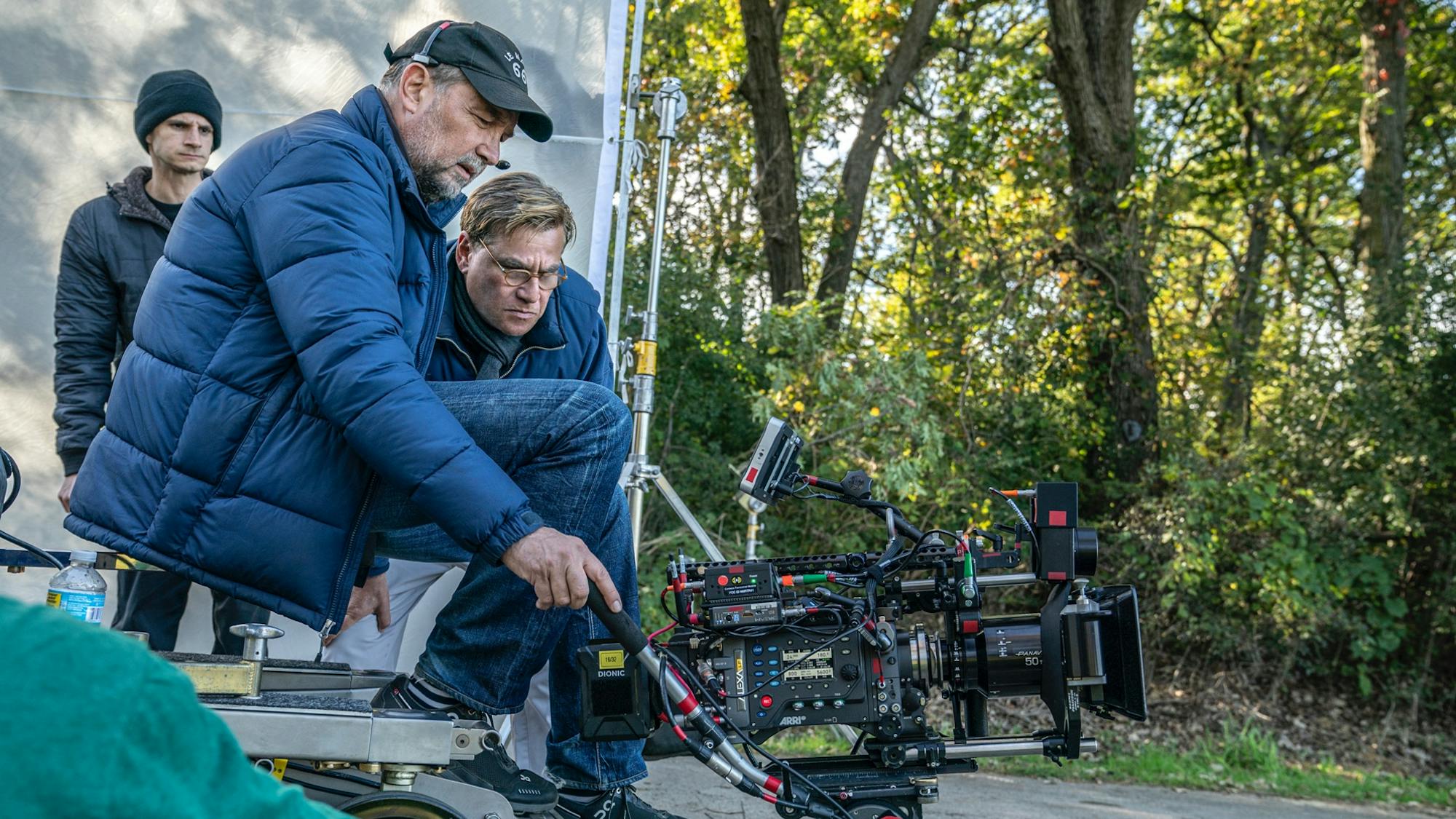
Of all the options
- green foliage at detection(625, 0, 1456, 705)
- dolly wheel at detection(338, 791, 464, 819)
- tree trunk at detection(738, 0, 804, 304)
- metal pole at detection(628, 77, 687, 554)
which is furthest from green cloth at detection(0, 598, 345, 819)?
tree trunk at detection(738, 0, 804, 304)

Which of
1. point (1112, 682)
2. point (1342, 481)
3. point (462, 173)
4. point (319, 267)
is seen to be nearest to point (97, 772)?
point (319, 267)

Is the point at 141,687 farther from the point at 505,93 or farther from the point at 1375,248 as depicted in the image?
the point at 1375,248

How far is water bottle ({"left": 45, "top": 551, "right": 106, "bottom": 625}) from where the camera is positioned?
251 cm

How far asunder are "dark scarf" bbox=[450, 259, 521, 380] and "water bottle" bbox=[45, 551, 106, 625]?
963 mm

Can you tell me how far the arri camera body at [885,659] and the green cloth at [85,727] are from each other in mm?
1782

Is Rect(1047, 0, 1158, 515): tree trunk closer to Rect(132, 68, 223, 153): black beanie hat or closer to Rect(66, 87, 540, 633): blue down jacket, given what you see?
Rect(132, 68, 223, 153): black beanie hat

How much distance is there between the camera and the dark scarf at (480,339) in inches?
117

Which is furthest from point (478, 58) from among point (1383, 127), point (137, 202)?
point (1383, 127)

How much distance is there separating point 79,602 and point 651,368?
98.5 inches

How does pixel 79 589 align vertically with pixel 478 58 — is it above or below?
below

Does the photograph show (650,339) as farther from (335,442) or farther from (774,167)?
(774,167)

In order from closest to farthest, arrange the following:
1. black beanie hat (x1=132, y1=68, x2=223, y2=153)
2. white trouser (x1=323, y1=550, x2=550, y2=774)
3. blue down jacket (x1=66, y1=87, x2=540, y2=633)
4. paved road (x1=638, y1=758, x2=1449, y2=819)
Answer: blue down jacket (x1=66, y1=87, x2=540, y2=633) < white trouser (x1=323, y1=550, x2=550, y2=774) < black beanie hat (x1=132, y1=68, x2=223, y2=153) < paved road (x1=638, y1=758, x2=1449, y2=819)

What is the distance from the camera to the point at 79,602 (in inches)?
99.7

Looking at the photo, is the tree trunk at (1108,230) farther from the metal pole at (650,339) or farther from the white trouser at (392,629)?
the white trouser at (392,629)
